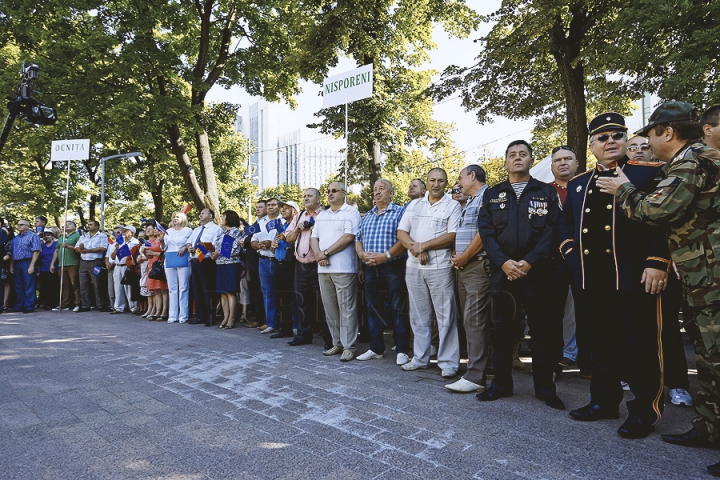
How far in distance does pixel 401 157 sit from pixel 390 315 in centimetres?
1525

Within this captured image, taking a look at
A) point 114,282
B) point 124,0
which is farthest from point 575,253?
point 124,0

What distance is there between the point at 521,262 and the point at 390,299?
2154 mm

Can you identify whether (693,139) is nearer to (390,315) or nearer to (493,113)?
(390,315)

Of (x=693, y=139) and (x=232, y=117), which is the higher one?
(x=232, y=117)

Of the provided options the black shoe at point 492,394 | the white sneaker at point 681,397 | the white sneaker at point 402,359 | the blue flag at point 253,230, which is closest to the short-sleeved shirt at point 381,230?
the white sneaker at point 402,359

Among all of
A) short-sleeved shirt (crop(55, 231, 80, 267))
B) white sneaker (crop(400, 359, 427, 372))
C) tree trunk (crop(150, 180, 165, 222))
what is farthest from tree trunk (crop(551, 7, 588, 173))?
tree trunk (crop(150, 180, 165, 222))

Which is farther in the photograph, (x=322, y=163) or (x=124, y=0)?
(x=322, y=163)

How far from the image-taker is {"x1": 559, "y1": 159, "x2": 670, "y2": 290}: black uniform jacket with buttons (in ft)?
10.7

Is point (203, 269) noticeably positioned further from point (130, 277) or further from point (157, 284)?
point (130, 277)

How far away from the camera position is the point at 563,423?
3432 mm

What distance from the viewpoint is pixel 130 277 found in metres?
10.7

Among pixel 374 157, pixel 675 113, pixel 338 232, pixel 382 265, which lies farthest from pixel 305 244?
pixel 374 157

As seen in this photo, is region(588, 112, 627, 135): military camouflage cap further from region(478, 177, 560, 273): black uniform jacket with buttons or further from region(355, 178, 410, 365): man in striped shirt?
region(355, 178, 410, 365): man in striped shirt

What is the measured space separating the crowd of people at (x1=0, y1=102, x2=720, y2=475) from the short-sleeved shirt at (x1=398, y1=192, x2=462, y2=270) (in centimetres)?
1
